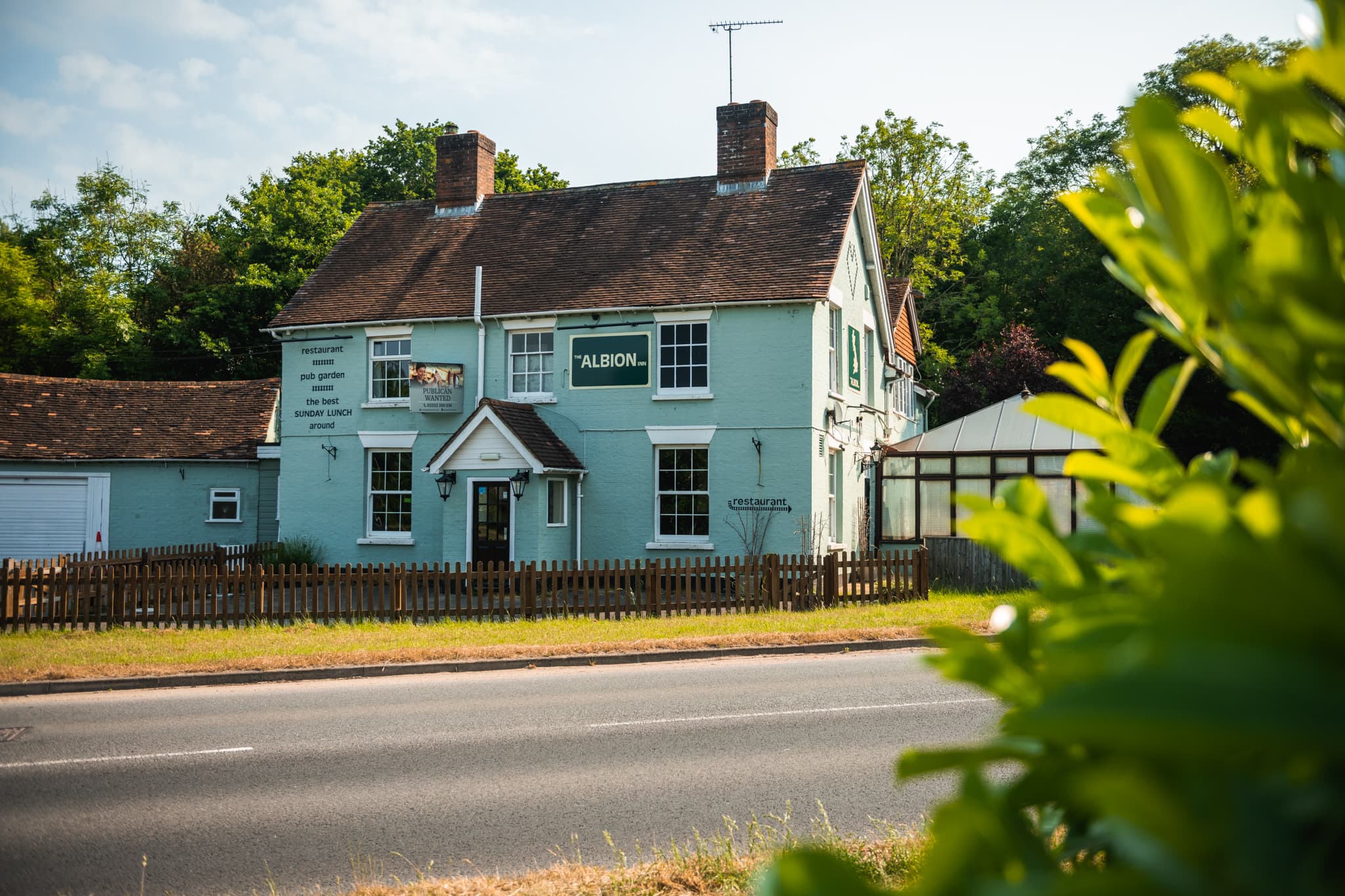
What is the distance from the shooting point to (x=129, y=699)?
11.6 metres

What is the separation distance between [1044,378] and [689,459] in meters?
19.4

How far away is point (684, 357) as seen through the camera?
2178 cm

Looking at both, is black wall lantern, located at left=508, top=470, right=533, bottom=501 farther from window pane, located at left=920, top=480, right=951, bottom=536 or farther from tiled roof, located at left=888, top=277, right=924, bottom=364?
tiled roof, located at left=888, top=277, right=924, bottom=364

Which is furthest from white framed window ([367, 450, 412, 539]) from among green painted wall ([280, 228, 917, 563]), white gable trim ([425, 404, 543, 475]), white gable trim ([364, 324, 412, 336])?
white gable trim ([364, 324, 412, 336])

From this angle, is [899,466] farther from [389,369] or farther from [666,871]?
[666,871]

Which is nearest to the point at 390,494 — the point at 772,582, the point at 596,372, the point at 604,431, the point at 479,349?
the point at 479,349

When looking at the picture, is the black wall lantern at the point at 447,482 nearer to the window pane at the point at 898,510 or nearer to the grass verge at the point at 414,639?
the grass verge at the point at 414,639

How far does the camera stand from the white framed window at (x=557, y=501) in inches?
834

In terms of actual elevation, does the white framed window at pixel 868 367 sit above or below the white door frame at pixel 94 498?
above

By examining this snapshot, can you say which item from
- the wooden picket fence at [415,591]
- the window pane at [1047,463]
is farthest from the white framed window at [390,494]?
the window pane at [1047,463]

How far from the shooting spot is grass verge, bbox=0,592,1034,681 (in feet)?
42.8

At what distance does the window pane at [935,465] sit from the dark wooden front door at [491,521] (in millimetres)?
9876

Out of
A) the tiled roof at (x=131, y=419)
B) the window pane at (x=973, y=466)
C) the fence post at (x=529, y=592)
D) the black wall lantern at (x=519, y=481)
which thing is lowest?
the fence post at (x=529, y=592)

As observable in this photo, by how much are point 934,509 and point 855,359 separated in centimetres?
408
